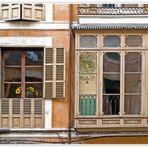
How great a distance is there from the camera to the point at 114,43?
4.02m

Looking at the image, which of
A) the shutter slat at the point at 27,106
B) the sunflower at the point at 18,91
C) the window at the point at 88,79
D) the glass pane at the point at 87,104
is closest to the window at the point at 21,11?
the window at the point at 88,79

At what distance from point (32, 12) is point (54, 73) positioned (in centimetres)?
66

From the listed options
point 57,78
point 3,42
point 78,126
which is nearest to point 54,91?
point 57,78

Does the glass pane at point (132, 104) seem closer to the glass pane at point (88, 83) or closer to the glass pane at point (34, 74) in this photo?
the glass pane at point (88, 83)

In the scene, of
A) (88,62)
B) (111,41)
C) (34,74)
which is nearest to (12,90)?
(34,74)

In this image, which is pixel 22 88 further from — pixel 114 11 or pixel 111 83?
pixel 114 11

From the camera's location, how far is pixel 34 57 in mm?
4152

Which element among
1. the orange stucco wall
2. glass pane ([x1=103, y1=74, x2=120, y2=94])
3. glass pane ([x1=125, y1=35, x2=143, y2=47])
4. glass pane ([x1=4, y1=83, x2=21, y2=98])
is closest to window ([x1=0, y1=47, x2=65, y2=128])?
glass pane ([x1=4, y1=83, x2=21, y2=98])

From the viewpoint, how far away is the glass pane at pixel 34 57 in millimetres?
4133

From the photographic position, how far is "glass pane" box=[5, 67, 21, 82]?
411 cm

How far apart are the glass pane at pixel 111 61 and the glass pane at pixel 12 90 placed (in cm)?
92

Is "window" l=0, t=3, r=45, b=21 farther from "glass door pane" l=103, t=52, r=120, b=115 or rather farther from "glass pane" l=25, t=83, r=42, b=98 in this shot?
"glass door pane" l=103, t=52, r=120, b=115

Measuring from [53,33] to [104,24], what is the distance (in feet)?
1.77

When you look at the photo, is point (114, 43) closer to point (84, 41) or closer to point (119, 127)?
point (84, 41)
